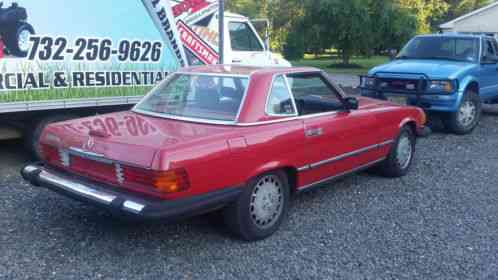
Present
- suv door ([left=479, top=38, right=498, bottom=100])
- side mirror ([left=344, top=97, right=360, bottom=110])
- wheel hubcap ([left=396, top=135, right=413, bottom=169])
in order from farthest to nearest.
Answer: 1. suv door ([left=479, top=38, right=498, bottom=100])
2. wheel hubcap ([left=396, top=135, right=413, bottom=169])
3. side mirror ([left=344, top=97, right=360, bottom=110])

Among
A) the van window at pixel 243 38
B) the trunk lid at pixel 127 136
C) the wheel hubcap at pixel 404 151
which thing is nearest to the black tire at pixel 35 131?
the trunk lid at pixel 127 136

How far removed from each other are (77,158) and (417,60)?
7.53 m

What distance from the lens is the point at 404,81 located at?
353 inches

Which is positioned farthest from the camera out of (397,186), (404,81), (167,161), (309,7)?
(309,7)

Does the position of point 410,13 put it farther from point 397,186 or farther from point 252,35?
point 397,186

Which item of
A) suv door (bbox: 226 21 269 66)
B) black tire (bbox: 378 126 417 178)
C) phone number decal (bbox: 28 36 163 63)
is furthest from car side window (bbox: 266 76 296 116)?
suv door (bbox: 226 21 269 66)

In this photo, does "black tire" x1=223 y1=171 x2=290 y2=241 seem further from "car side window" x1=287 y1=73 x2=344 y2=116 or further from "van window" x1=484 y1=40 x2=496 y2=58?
"van window" x1=484 y1=40 x2=496 y2=58

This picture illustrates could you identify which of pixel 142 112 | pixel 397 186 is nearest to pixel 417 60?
pixel 397 186

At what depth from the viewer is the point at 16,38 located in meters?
6.22

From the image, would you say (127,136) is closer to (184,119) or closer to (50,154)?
(184,119)

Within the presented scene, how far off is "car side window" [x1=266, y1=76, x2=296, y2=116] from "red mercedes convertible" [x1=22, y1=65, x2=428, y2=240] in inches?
0.4

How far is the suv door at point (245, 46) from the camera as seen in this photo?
408 inches

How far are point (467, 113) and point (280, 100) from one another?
5.96 metres

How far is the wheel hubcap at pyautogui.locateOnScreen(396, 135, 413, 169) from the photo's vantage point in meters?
6.34
